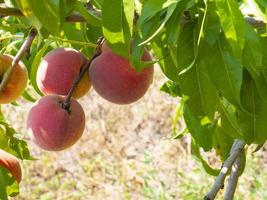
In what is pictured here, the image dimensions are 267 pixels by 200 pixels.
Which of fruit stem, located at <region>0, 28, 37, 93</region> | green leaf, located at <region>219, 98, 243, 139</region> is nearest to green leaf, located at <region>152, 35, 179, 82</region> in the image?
green leaf, located at <region>219, 98, 243, 139</region>

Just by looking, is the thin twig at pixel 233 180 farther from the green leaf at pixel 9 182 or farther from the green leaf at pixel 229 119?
the green leaf at pixel 9 182

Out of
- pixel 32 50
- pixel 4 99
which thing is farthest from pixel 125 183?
pixel 4 99

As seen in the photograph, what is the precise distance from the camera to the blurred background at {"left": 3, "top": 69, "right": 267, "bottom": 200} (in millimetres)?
3418

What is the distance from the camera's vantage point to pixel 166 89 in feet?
4.80

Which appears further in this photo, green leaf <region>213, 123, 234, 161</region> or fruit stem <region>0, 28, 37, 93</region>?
green leaf <region>213, 123, 234, 161</region>

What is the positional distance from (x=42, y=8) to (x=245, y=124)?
0.46 meters

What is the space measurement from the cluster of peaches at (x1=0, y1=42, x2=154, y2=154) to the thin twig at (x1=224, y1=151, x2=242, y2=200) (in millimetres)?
340

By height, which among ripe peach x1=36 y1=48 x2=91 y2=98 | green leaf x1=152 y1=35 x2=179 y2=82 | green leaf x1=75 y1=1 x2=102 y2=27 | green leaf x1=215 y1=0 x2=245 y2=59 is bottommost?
ripe peach x1=36 y1=48 x2=91 y2=98

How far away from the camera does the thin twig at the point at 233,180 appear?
1.41 m

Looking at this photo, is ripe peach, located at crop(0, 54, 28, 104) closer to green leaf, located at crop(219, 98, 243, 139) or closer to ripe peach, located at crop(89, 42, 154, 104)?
ripe peach, located at crop(89, 42, 154, 104)

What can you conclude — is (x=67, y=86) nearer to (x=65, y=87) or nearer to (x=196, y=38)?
(x=65, y=87)

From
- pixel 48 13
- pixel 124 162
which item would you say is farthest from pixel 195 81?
pixel 124 162

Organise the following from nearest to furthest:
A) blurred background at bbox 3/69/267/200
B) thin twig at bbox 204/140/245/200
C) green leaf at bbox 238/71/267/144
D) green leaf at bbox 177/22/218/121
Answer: green leaf at bbox 177/22/218/121, green leaf at bbox 238/71/267/144, thin twig at bbox 204/140/245/200, blurred background at bbox 3/69/267/200

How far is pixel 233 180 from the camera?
1413 millimetres
